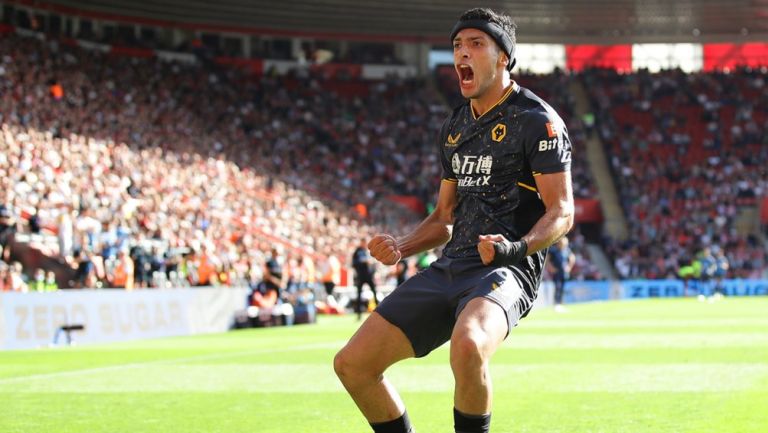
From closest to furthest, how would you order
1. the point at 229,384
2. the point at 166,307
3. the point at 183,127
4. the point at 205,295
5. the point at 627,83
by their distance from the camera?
the point at 229,384, the point at 166,307, the point at 205,295, the point at 183,127, the point at 627,83

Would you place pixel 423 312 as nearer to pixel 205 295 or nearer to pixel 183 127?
pixel 205 295

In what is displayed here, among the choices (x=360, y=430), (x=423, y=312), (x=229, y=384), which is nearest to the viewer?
(x=423, y=312)

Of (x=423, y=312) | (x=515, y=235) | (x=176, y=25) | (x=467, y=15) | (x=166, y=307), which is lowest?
(x=166, y=307)

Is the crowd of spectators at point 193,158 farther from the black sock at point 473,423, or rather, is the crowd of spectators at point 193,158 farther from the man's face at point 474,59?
the black sock at point 473,423

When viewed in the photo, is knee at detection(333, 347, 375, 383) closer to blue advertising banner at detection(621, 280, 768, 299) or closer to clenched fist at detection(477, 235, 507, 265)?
clenched fist at detection(477, 235, 507, 265)

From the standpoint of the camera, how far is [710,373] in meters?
13.0

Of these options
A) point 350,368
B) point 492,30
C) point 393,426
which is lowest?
point 393,426

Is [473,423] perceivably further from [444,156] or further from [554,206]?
[444,156]

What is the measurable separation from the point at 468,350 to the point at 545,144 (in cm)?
119

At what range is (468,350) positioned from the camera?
5473 mm

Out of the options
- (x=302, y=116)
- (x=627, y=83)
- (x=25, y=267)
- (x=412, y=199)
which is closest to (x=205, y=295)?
(x=25, y=267)

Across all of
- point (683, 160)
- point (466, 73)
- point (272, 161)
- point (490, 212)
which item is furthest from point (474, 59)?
point (683, 160)

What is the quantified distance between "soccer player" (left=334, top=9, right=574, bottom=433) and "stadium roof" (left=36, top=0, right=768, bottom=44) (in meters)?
46.5

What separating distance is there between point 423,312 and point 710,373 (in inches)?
306
